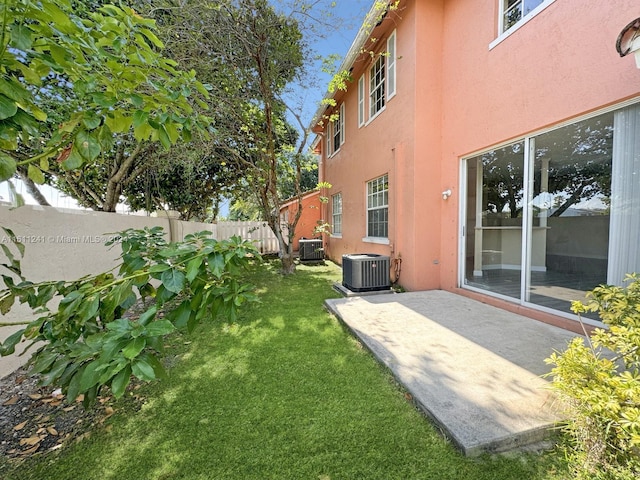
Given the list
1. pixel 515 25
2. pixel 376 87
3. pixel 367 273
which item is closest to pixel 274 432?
pixel 367 273

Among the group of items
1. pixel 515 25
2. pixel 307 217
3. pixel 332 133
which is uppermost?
pixel 332 133

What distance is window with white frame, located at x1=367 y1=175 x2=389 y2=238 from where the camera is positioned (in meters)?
7.61

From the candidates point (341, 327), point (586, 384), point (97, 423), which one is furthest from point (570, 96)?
point (97, 423)

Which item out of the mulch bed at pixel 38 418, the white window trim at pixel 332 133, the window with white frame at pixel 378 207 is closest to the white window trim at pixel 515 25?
the window with white frame at pixel 378 207

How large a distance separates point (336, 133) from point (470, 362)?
10848mm

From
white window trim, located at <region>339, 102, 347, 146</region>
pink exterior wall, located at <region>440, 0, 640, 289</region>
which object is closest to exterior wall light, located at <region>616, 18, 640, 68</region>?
pink exterior wall, located at <region>440, 0, 640, 289</region>

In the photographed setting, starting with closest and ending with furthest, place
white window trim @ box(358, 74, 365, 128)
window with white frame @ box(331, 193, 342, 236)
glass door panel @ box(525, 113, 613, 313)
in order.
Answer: glass door panel @ box(525, 113, 613, 313), white window trim @ box(358, 74, 365, 128), window with white frame @ box(331, 193, 342, 236)

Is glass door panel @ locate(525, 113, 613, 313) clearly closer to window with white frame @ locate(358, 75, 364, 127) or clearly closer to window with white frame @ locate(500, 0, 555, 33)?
window with white frame @ locate(500, 0, 555, 33)

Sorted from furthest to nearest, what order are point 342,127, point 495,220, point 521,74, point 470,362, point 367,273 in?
point 342,127
point 367,273
point 495,220
point 521,74
point 470,362

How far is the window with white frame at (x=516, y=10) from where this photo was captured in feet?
13.5

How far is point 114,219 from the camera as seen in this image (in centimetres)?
508

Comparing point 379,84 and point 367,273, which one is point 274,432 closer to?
point 367,273

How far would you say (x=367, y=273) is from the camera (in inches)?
239

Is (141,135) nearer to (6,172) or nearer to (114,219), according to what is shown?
(6,172)
